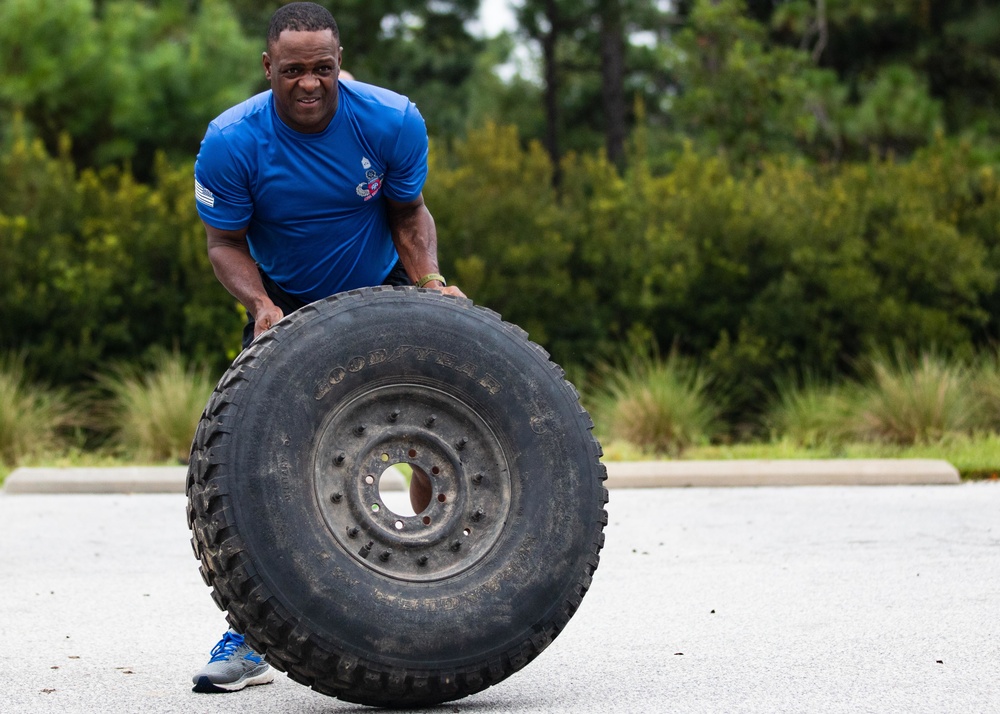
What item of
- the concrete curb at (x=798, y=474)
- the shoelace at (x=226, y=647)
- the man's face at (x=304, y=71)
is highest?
the man's face at (x=304, y=71)

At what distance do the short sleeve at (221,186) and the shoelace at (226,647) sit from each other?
55.1 inches

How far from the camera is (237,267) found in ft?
15.2

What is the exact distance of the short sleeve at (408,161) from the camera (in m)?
4.58

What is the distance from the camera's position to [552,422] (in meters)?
4.03

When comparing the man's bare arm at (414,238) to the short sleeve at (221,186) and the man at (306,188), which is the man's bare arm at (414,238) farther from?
the short sleeve at (221,186)

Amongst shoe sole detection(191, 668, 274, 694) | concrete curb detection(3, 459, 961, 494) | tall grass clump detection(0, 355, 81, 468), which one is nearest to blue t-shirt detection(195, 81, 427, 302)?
shoe sole detection(191, 668, 274, 694)

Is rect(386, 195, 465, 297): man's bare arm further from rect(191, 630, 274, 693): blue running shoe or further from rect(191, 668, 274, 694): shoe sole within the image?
rect(191, 668, 274, 694): shoe sole

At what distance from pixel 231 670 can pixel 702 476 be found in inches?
244

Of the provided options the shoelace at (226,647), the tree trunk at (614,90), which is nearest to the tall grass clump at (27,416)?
the shoelace at (226,647)

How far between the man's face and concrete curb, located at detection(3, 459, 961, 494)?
228 inches

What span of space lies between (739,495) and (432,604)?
6.14 meters

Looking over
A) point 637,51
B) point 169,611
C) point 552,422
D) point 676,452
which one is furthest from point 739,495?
point 637,51

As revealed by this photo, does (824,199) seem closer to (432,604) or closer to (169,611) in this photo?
(169,611)

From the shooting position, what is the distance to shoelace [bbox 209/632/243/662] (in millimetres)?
4492
